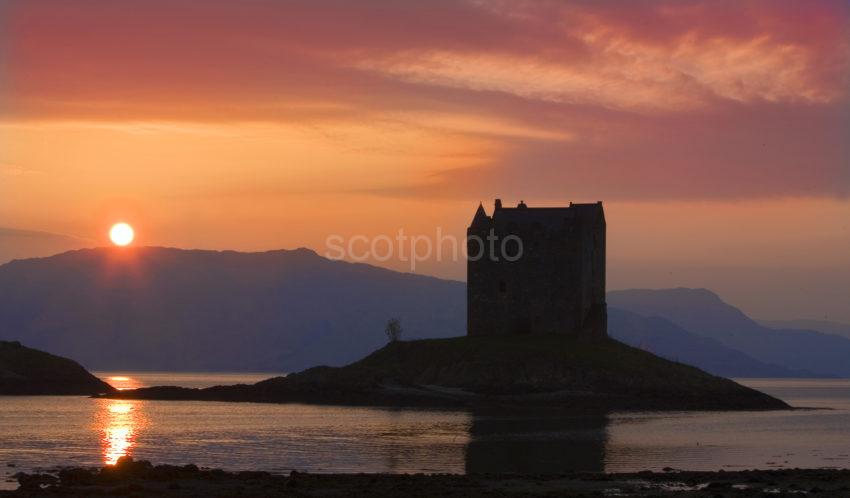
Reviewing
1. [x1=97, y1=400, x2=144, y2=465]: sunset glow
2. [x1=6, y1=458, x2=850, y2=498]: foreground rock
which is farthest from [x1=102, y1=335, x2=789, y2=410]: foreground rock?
[x1=6, y1=458, x2=850, y2=498]: foreground rock

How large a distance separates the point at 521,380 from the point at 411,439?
3426cm

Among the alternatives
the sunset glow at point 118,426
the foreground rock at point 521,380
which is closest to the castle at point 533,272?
the foreground rock at point 521,380

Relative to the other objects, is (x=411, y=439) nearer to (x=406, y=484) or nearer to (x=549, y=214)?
(x=406, y=484)

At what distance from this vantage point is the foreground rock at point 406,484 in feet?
139

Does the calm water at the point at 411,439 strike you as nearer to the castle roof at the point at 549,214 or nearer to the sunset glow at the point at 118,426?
the sunset glow at the point at 118,426

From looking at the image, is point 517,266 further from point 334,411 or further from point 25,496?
point 25,496

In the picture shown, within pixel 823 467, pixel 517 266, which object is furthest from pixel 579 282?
pixel 823 467

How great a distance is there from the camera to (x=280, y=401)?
11531 cm

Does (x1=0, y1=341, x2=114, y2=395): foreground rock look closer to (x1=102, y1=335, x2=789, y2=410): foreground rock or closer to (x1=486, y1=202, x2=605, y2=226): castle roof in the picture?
(x1=102, y1=335, x2=789, y2=410): foreground rock

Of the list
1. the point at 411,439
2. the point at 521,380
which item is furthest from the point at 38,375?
the point at 411,439

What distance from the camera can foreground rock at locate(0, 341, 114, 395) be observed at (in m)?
133

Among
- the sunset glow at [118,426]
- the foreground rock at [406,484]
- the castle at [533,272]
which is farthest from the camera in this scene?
the castle at [533,272]

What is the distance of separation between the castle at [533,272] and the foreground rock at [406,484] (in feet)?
214

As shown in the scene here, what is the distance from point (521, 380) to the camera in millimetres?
104125
